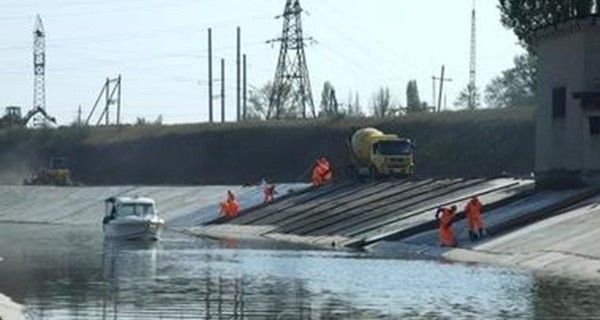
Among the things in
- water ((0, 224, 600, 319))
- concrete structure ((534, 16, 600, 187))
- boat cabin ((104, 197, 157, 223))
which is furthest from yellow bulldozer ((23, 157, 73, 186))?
water ((0, 224, 600, 319))

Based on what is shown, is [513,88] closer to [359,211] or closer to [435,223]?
[359,211]

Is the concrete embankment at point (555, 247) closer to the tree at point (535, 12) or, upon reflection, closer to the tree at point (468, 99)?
the tree at point (535, 12)

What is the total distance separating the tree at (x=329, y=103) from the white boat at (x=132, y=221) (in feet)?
173

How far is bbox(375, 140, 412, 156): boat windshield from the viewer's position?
71.8 meters

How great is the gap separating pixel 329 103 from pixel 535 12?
75603 millimetres

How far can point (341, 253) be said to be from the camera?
45.7 metres

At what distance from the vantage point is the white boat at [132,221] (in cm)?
5644

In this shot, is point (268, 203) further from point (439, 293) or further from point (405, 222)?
point (439, 293)

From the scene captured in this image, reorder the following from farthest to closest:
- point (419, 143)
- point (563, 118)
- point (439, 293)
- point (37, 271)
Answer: point (419, 143) → point (563, 118) → point (37, 271) → point (439, 293)

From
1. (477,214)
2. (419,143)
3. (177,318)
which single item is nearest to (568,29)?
(477,214)

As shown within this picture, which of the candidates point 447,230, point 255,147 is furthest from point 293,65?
point 447,230

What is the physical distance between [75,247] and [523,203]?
56.0 ft

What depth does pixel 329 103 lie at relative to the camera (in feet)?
463

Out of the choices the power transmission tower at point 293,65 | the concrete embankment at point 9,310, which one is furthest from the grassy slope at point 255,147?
the concrete embankment at point 9,310
